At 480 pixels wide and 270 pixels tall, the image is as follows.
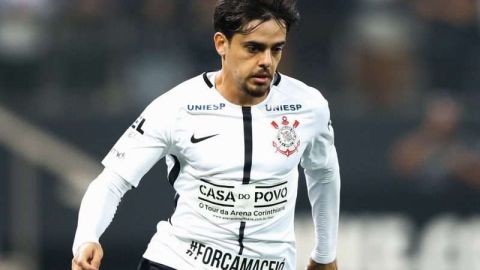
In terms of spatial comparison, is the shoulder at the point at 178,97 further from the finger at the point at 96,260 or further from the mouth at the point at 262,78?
the finger at the point at 96,260

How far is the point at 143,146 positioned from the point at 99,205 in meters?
0.31

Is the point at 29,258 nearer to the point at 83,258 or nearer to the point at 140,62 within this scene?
the point at 140,62

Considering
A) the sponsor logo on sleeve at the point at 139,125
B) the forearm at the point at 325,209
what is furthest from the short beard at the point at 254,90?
the forearm at the point at 325,209

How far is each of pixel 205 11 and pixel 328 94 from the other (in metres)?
1.32

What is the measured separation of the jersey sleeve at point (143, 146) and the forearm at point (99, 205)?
0.05 m

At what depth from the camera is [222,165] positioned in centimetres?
581

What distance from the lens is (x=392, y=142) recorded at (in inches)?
480

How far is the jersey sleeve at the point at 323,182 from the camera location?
602 centimetres

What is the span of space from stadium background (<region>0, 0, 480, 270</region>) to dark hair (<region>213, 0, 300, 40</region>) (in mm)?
5715

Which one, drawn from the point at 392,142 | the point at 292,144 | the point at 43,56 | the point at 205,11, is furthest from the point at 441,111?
the point at 292,144

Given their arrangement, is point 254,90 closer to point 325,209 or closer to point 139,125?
point 139,125

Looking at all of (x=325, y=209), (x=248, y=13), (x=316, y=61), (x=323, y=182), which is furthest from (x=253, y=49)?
(x=316, y=61)

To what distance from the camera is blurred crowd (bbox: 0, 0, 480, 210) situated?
456 inches

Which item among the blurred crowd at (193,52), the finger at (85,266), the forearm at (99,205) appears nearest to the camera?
the finger at (85,266)
